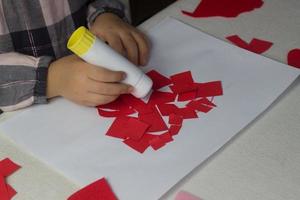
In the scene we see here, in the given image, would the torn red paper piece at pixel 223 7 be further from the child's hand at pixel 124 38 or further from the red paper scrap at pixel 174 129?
the red paper scrap at pixel 174 129

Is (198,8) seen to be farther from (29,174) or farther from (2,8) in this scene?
(29,174)

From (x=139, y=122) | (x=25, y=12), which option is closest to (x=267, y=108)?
(x=139, y=122)

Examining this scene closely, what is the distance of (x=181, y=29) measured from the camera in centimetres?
75

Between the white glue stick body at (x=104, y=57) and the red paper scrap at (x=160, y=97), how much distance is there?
0.05 ft

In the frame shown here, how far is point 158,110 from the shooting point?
60 centimetres

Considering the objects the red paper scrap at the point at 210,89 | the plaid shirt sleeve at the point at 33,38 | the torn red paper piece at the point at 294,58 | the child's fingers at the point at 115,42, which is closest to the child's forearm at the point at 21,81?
the plaid shirt sleeve at the point at 33,38

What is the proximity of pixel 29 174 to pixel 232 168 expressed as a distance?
24cm

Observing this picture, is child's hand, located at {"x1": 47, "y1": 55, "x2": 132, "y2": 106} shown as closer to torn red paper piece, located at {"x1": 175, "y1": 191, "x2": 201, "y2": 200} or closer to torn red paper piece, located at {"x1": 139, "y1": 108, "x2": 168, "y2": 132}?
torn red paper piece, located at {"x1": 139, "y1": 108, "x2": 168, "y2": 132}

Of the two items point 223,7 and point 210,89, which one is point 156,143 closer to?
point 210,89

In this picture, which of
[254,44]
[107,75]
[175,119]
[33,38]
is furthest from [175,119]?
[33,38]

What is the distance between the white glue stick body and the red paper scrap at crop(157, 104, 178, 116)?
1.1 inches

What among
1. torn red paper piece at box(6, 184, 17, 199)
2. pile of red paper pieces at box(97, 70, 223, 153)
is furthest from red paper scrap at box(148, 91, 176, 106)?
torn red paper piece at box(6, 184, 17, 199)

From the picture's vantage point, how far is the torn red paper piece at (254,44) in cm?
69

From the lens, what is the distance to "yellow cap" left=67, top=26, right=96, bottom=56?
539 millimetres
